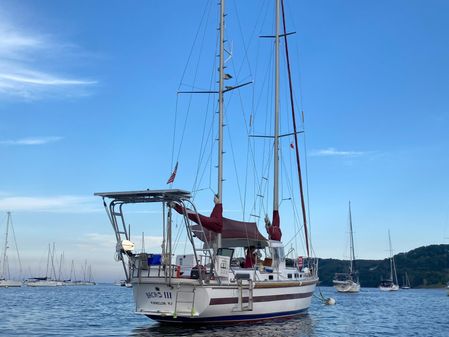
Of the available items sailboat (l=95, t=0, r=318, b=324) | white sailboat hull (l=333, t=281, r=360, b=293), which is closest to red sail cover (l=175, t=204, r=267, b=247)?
sailboat (l=95, t=0, r=318, b=324)

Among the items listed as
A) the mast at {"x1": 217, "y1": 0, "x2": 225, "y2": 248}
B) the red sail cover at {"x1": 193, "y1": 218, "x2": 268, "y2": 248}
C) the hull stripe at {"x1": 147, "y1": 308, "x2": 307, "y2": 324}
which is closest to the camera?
the hull stripe at {"x1": 147, "y1": 308, "x2": 307, "y2": 324}

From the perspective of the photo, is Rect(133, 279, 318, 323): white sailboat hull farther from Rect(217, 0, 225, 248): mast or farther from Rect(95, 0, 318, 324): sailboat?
Rect(217, 0, 225, 248): mast

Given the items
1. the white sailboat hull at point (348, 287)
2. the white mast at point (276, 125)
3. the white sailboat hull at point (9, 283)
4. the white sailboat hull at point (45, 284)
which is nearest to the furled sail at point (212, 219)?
the white mast at point (276, 125)

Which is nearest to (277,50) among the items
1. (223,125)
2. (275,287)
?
(223,125)

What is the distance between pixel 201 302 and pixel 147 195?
5699 mm

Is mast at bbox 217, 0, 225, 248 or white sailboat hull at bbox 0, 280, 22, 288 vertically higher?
mast at bbox 217, 0, 225, 248

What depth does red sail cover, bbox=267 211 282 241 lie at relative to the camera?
35.6 m

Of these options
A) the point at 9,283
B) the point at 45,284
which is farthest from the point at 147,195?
the point at 45,284

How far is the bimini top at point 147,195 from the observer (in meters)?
24.2

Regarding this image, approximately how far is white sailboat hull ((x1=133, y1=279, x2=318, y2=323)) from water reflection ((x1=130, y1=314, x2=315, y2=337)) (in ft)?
1.44

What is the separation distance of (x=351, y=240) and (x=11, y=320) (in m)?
96.0

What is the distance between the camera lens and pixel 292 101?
4225 cm

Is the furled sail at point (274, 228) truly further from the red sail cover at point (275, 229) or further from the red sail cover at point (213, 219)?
the red sail cover at point (213, 219)

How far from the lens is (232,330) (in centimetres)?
2623
